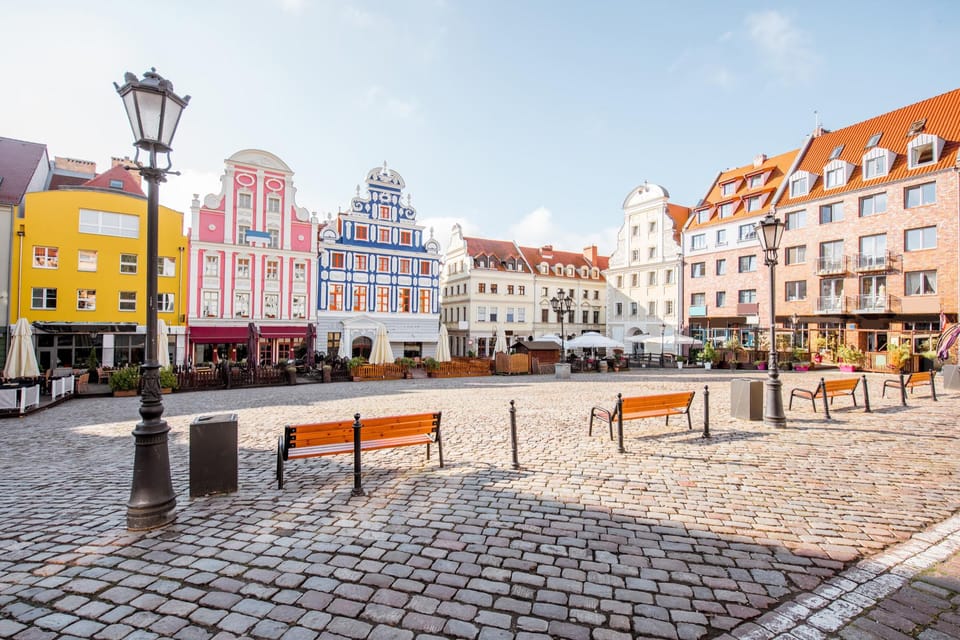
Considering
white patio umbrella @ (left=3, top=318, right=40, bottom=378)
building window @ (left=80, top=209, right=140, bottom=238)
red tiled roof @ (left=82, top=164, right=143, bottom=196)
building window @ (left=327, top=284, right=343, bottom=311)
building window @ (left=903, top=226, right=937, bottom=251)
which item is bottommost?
white patio umbrella @ (left=3, top=318, right=40, bottom=378)

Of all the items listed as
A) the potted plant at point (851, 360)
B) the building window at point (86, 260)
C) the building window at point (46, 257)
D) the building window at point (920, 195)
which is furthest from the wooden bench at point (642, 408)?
the building window at point (46, 257)

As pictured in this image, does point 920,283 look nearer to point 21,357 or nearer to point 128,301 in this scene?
point 21,357

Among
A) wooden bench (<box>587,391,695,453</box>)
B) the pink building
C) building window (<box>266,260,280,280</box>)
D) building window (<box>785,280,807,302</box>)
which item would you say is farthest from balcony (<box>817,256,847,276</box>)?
building window (<box>266,260,280,280</box>)

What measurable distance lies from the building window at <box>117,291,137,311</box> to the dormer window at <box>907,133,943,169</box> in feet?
162

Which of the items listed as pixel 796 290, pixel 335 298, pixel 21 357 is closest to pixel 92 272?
pixel 21 357

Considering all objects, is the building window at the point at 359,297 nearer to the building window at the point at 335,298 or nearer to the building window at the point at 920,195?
the building window at the point at 335,298

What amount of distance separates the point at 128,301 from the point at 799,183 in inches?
1878

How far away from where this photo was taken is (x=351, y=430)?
21.7 feet

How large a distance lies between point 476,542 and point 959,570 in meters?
4.19

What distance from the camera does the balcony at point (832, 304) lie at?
102 feet

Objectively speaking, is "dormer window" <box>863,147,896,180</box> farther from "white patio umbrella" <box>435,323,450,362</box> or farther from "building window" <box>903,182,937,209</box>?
"white patio umbrella" <box>435,323,450,362</box>

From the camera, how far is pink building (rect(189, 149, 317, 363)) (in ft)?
101

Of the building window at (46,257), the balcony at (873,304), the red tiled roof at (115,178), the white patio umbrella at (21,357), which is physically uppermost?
the red tiled roof at (115,178)

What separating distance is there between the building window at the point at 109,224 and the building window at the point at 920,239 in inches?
1902
